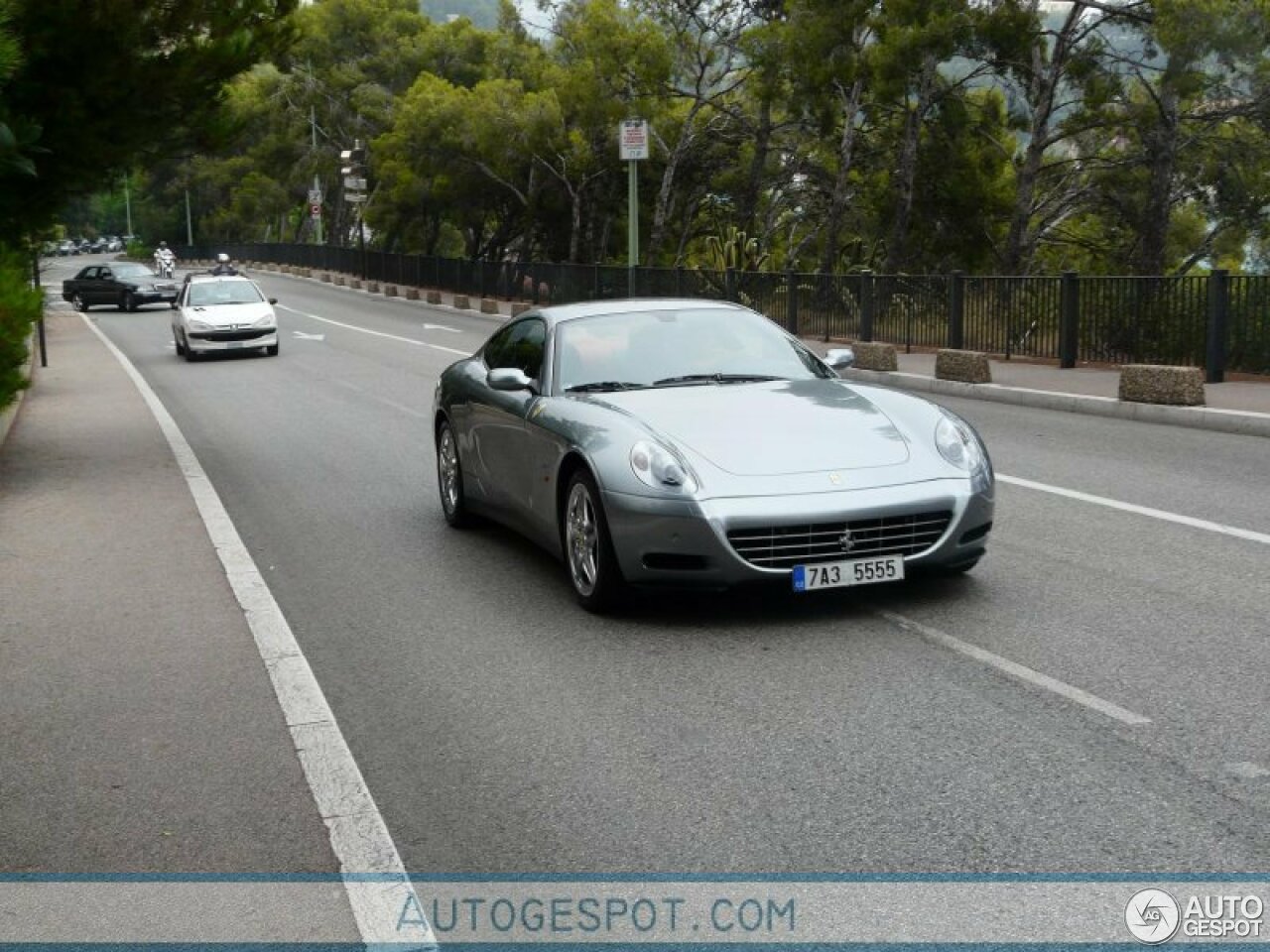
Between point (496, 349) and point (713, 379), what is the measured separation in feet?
5.99

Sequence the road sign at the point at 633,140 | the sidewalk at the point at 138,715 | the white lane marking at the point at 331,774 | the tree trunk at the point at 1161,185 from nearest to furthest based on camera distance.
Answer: the white lane marking at the point at 331,774
the sidewalk at the point at 138,715
the tree trunk at the point at 1161,185
the road sign at the point at 633,140

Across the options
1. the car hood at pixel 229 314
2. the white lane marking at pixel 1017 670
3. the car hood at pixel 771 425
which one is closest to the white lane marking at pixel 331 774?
the car hood at pixel 771 425

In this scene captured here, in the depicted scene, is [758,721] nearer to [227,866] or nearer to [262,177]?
[227,866]

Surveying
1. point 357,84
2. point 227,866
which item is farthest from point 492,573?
point 357,84

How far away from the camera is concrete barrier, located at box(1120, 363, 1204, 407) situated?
16125 mm

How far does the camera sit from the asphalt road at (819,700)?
15.2ft

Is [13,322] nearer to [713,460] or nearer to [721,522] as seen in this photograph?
[713,460]

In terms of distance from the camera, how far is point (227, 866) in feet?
15.1

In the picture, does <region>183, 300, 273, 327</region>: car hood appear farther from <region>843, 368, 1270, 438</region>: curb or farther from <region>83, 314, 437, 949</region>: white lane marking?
<region>83, 314, 437, 949</region>: white lane marking

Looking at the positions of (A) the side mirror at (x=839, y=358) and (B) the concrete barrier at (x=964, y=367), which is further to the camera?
(B) the concrete barrier at (x=964, y=367)

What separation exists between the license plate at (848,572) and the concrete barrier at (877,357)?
15470 mm

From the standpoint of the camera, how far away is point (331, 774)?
539cm

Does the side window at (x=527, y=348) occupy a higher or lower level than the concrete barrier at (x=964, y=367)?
higher

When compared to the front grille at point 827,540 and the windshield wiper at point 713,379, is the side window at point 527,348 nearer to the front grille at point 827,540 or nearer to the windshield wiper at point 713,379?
the windshield wiper at point 713,379
